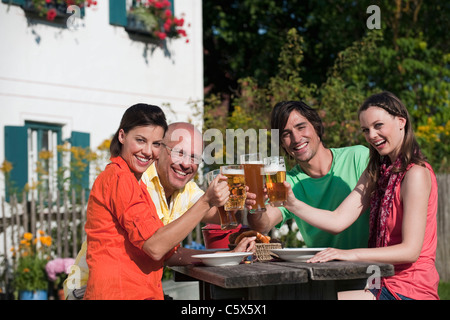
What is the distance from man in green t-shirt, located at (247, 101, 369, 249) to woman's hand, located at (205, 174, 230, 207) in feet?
3.66

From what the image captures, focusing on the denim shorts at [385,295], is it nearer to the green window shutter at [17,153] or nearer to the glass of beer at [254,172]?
the glass of beer at [254,172]

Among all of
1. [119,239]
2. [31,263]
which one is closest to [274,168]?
[119,239]

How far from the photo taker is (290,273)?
243cm

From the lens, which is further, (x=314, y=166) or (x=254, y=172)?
(x=314, y=166)

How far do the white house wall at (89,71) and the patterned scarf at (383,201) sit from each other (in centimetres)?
605

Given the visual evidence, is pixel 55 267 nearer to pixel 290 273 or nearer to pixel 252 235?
pixel 252 235

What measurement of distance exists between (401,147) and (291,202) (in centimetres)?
68

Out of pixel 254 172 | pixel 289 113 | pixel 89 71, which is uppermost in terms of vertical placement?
pixel 89 71

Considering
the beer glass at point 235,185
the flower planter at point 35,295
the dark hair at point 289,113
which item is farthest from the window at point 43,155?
the beer glass at point 235,185

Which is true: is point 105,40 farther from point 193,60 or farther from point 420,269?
point 420,269

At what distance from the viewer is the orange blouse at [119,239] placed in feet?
8.45

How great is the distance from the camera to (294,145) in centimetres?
386

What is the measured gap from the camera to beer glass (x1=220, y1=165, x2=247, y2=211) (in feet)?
9.38
